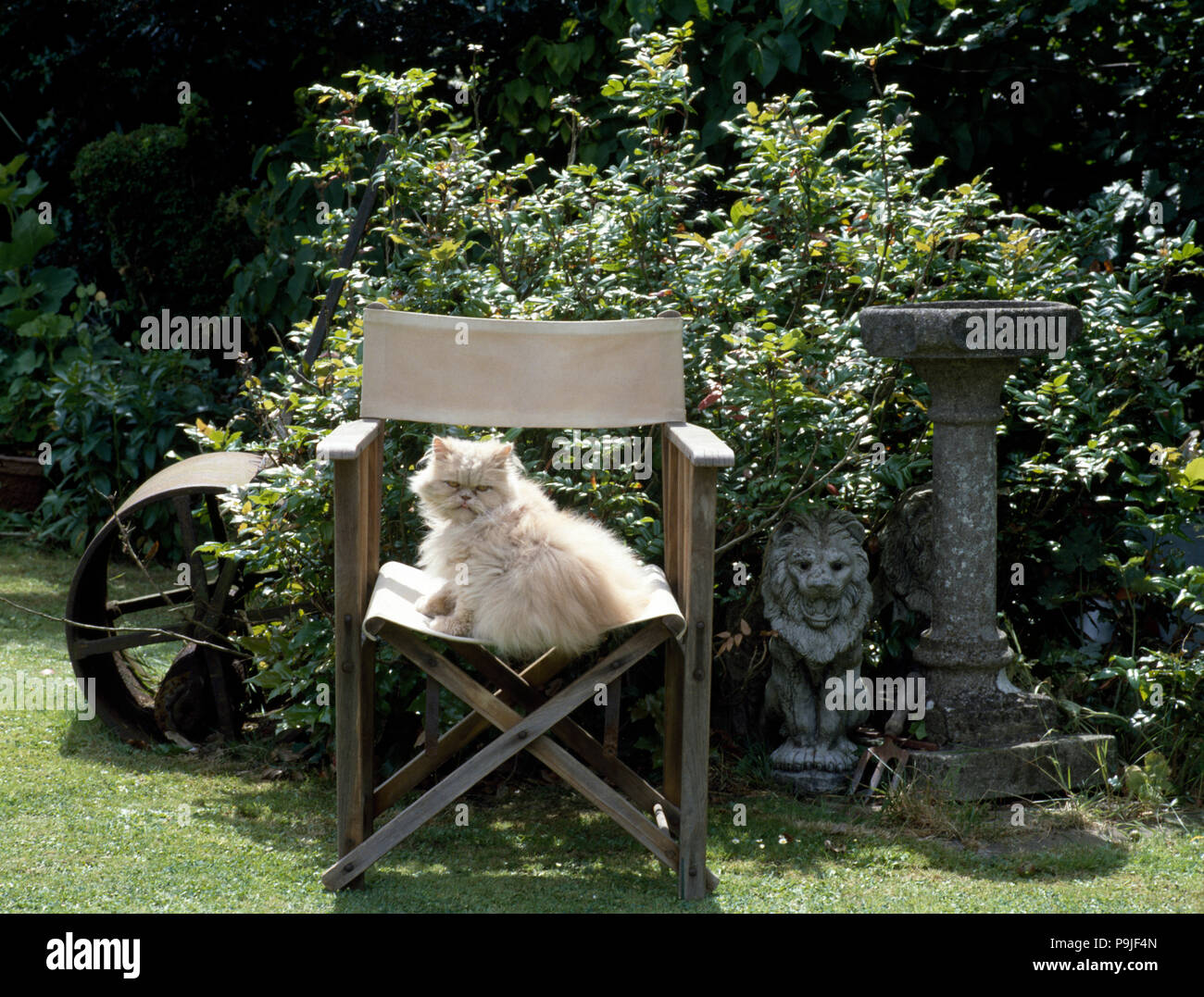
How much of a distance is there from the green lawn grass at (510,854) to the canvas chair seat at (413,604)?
607mm

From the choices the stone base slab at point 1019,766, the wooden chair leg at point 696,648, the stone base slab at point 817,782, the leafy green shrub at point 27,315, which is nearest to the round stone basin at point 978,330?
the wooden chair leg at point 696,648

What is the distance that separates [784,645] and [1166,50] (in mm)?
3153

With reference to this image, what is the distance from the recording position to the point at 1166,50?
4.98m

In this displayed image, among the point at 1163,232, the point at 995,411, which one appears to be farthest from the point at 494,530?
the point at 1163,232

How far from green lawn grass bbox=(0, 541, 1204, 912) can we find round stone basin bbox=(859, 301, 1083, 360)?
3.98 feet

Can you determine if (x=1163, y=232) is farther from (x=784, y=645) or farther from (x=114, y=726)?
(x=114, y=726)

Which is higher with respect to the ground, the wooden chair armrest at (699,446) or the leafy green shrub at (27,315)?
the leafy green shrub at (27,315)

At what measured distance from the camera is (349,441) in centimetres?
271

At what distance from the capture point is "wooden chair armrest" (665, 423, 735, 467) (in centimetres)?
265

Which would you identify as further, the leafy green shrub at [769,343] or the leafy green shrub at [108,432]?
the leafy green shrub at [108,432]

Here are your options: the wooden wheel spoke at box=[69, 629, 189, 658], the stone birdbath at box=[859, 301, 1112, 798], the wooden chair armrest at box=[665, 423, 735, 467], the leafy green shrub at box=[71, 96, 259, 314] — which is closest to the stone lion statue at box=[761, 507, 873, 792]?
the stone birdbath at box=[859, 301, 1112, 798]

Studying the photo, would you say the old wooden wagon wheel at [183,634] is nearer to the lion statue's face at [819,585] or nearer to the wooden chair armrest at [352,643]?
the wooden chair armrest at [352,643]

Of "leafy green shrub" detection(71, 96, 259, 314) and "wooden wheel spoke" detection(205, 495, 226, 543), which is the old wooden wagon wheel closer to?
"wooden wheel spoke" detection(205, 495, 226, 543)

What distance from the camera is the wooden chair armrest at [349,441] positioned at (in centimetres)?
259
